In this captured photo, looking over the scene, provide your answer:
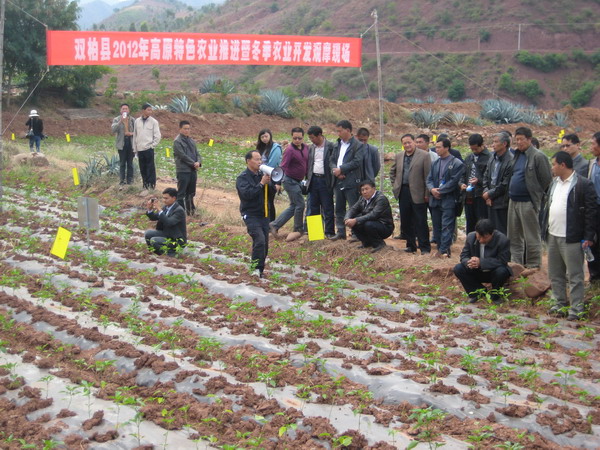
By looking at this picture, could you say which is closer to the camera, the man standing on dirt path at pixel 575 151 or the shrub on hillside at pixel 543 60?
the man standing on dirt path at pixel 575 151

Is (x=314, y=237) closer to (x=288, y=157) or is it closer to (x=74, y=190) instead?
(x=288, y=157)

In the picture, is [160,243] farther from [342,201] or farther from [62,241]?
[342,201]

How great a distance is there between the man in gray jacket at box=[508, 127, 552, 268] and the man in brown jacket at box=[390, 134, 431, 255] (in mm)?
1484

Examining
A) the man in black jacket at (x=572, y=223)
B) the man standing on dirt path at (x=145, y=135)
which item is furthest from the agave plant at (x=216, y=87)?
the man in black jacket at (x=572, y=223)

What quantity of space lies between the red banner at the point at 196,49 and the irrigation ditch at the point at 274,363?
11.7 m

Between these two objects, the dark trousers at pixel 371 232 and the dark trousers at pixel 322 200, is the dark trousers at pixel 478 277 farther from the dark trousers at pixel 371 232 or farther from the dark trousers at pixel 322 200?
the dark trousers at pixel 322 200

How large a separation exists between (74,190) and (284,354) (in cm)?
991

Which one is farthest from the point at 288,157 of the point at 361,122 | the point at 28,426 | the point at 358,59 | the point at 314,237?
the point at 361,122

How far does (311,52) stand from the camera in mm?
20875

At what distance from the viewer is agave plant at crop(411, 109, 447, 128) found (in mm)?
32825

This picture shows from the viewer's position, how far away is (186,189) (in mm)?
12258

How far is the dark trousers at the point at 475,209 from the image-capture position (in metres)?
9.58

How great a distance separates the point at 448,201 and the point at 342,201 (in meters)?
1.75

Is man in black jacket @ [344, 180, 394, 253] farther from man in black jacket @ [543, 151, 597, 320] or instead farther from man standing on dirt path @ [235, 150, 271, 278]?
man in black jacket @ [543, 151, 597, 320]
